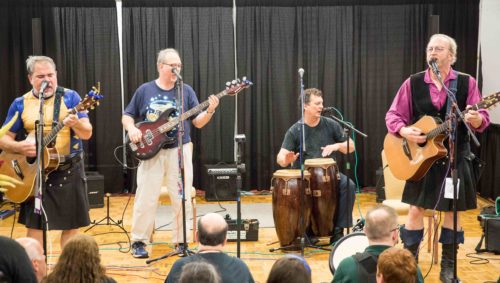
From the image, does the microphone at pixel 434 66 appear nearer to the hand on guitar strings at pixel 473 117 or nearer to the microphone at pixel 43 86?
the hand on guitar strings at pixel 473 117

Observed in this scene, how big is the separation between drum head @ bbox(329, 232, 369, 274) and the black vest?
1238mm

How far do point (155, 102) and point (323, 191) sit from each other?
180cm

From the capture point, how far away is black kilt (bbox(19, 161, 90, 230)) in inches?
189

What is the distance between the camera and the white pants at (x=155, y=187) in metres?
6.04

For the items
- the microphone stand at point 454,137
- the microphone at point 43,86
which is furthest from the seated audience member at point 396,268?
the microphone at point 43,86

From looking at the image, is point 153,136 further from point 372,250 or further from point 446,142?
point 372,250

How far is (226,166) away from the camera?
9.11 m

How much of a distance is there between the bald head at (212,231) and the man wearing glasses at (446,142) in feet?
7.22

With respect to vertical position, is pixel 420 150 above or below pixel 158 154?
above

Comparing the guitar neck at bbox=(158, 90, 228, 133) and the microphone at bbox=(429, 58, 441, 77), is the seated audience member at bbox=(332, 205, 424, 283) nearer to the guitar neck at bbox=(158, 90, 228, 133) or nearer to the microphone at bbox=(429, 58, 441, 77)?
the microphone at bbox=(429, 58, 441, 77)

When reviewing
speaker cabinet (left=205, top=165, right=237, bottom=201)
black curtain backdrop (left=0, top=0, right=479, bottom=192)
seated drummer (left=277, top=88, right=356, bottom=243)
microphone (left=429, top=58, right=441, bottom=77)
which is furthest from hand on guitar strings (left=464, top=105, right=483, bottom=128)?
black curtain backdrop (left=0, top=0, right=479, bottom=192)

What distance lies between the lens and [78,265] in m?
3.01

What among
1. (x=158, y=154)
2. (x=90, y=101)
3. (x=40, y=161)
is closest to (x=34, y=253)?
(x=40, y=161)

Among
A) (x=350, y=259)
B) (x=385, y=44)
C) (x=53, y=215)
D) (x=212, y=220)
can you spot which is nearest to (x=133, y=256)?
(x=53, y=215)
